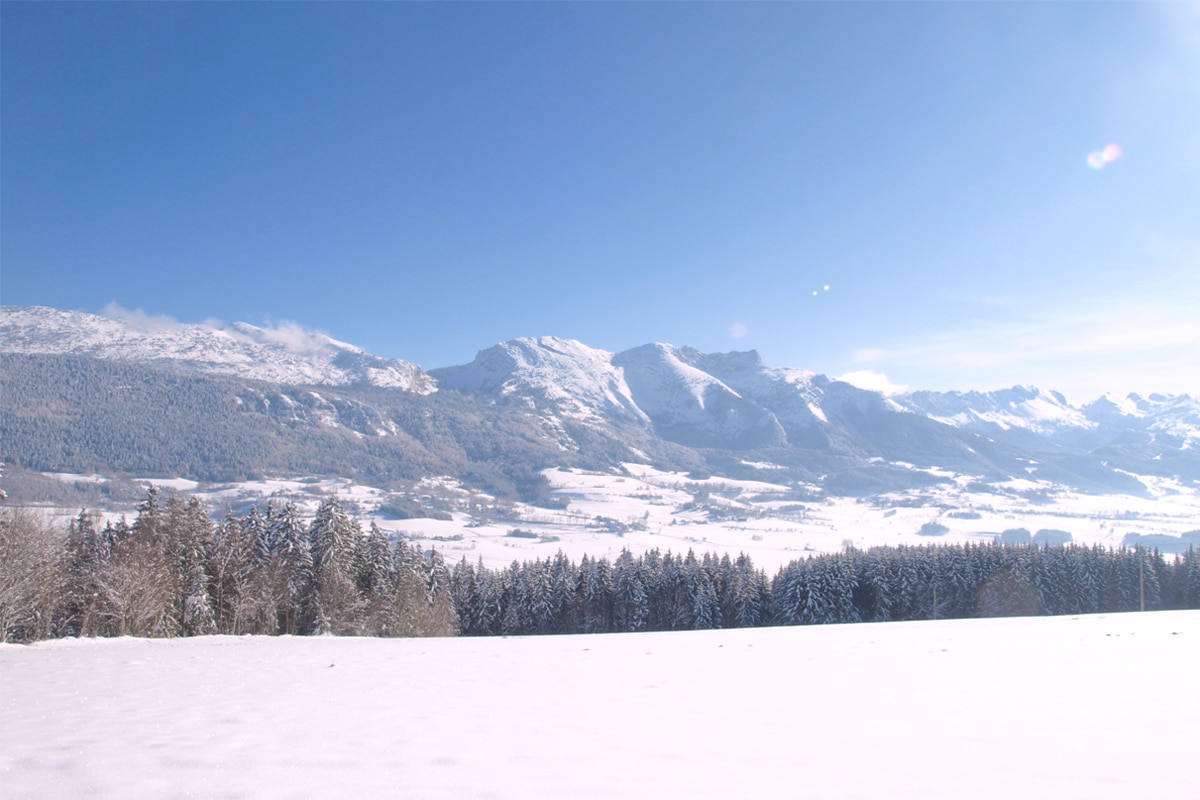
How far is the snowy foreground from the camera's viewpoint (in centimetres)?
548

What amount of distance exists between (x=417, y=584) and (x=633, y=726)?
153 feet

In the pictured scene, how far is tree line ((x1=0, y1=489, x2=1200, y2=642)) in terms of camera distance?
2748 cm

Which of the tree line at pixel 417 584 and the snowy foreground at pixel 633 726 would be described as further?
the tree line at pixel 417 584

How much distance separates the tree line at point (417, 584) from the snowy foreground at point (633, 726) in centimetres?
1624

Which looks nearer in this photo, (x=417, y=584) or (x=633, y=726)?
(x=633, y=726)

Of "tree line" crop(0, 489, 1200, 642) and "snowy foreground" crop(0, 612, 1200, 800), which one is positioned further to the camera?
"tree line" crop(0, 489, 1200, 642)

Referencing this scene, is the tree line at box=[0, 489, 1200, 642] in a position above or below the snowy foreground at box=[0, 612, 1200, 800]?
below

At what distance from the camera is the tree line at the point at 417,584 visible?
1082 inches

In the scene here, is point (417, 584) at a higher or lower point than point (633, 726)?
lower

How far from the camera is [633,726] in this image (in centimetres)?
781

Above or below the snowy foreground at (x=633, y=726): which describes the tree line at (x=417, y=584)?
below

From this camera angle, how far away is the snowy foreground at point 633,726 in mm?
5480

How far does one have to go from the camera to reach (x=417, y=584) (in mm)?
50000

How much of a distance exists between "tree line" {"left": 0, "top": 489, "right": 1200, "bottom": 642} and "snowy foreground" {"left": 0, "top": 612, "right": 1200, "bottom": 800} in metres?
16.2
